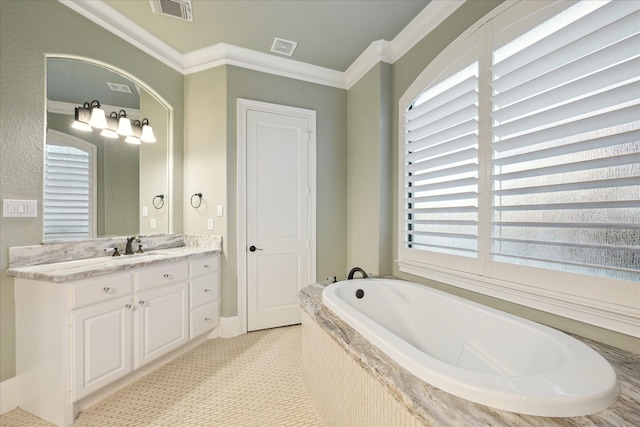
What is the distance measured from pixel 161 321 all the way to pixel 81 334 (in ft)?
1.71

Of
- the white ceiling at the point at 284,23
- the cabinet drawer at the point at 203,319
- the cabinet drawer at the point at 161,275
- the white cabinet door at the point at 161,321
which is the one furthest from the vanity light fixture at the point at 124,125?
the cabinet drawer at the point at 203,319

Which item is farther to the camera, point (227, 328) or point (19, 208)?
point (227, 328)

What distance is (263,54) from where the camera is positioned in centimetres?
265

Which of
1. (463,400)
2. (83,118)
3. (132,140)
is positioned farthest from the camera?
(132,140)

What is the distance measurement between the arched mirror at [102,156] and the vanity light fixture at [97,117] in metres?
0.01

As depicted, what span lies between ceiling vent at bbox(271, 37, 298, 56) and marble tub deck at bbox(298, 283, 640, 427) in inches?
98.1

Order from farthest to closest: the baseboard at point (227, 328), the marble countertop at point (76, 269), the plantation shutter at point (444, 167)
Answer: the baseboard at point (227, 328) → the plantation shutter at point (444, 167) → the marble countertop at point (76, 269)

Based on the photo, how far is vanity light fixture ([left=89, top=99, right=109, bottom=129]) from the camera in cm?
212

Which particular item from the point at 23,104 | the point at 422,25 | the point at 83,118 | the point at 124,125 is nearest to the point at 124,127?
the point at 124,125

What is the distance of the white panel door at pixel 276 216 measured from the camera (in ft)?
8.98

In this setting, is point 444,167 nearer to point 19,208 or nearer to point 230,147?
point 230,147

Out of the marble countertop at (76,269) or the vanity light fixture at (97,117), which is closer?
the marble countertop at (76,269)

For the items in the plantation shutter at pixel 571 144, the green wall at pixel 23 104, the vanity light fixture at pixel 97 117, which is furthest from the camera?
the vanity light fixture at pixel 97 117

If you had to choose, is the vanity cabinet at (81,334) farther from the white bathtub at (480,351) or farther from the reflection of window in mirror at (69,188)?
the white bathtub at (480,351)
